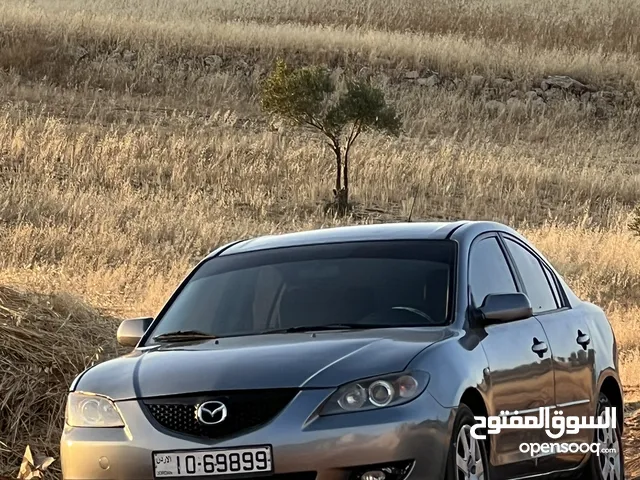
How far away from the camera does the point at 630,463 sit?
29.0 ft

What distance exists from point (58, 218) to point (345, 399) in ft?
66.0

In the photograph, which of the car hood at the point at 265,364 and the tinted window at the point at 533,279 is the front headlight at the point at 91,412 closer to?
the car hood at the point at 265,364

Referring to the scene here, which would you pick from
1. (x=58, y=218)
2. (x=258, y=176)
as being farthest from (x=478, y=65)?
(x=58, y=218)

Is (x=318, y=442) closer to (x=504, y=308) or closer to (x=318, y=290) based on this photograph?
(x=504, y=308)

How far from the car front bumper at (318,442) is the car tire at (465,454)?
7cm

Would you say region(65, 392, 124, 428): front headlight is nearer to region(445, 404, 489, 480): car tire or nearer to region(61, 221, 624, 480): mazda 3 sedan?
region(61, 221, 624, 480): mazda 3 sedan

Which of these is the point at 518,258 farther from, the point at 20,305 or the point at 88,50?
the point at 88,50

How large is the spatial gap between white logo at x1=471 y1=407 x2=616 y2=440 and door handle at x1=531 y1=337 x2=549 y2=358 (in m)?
0.27

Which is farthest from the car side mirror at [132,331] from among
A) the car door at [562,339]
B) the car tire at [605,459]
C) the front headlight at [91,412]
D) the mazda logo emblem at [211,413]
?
the car tire at [605,459]

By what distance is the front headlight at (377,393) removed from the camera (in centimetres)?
550

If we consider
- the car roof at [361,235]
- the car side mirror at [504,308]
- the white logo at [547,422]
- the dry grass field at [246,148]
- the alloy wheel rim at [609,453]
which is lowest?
the dry grass field at [246,148]

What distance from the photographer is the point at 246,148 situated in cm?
3466

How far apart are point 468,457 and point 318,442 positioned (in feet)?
2.56

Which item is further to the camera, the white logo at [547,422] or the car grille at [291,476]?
the white logo at [547,422]
